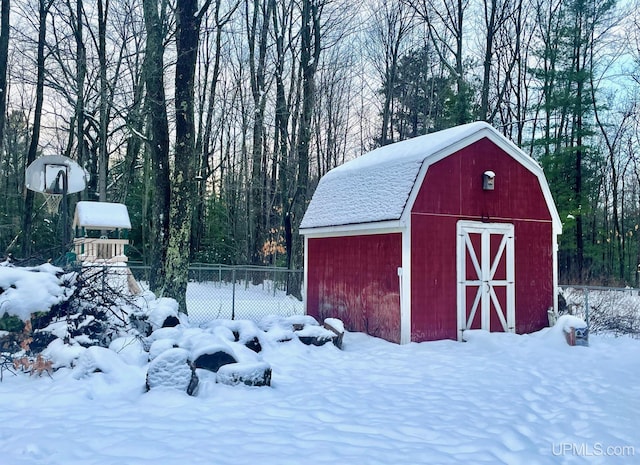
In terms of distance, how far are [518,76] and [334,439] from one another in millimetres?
23130

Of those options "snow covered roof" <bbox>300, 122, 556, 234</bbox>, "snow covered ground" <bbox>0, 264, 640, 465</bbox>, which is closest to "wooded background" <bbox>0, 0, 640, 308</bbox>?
"snow covered roof" <bbox>300, 122, 556, 234</bbox>

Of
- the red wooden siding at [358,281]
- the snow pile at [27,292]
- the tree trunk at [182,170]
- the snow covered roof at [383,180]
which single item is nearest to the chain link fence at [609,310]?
the snow covered roof at [383,180]

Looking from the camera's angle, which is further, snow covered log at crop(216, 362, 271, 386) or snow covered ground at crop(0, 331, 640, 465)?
snow covered log at crop(216, 362, 271, 386)

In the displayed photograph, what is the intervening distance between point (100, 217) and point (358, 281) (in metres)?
7.51

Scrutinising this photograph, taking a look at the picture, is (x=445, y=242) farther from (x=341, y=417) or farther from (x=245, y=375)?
(x=341, y=417)

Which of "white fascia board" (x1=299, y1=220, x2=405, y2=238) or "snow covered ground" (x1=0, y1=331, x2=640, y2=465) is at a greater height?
"white fascia board" (x1=299, y1=220, x2=405, y2=238)

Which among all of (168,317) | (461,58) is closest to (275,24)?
(461,58)

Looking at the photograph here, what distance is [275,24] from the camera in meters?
17.8

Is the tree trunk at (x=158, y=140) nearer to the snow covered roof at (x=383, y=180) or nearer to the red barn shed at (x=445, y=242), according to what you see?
the snow covered roof at (x=383, y=180)

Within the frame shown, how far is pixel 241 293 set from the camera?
604 inches

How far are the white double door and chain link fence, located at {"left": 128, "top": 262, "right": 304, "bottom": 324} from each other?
4.26 meters

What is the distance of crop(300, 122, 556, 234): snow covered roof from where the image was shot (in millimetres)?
8469

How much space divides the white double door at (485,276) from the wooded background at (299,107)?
788cm

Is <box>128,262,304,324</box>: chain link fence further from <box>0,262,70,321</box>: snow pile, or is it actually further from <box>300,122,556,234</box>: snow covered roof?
<box>0,262,70,321</box>: snow pile
